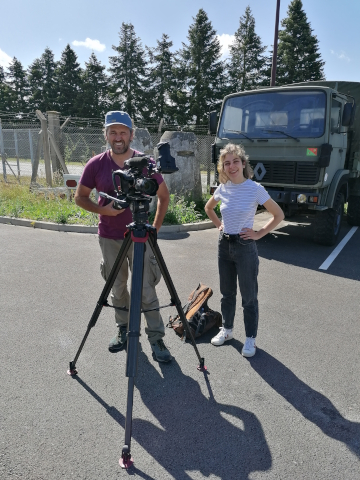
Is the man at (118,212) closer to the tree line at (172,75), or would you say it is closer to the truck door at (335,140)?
the truck door at (335,140)

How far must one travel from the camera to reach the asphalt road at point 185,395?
82.1 inches

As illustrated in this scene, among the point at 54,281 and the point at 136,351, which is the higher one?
the point at 136,351

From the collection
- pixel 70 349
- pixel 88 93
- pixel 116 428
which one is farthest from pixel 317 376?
pixel 88 93

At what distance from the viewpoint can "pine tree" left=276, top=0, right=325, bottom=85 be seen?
42000 mm

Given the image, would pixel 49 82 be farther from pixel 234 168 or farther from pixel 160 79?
pixel 234 168

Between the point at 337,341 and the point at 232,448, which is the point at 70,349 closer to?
the point at 232,448

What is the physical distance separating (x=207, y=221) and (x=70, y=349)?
5.48 meters

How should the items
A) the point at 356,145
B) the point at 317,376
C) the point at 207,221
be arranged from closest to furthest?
the point at 317,376, the point at 356,145, the point at 207,221

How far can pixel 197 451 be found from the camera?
7.10ft

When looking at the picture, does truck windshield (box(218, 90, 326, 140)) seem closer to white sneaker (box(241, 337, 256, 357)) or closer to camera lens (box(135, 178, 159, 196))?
white sneaker (box(241, 337, 256, 357))

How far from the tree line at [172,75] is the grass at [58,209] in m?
37.4

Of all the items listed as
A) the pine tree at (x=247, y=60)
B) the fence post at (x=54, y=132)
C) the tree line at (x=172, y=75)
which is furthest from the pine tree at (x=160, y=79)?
the fence post at (x=54, y=132)

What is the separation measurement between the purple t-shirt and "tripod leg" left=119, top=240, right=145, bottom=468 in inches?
30.9

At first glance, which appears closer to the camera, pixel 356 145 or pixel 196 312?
pixel 196 312
